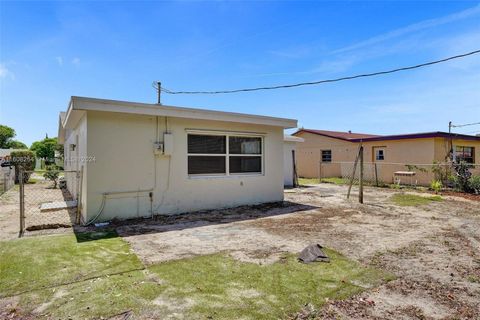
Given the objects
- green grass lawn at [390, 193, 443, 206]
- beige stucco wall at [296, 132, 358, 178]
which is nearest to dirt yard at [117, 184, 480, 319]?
green grass lawn at [390, 193, 443, 206]

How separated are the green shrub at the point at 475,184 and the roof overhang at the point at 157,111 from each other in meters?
9.28

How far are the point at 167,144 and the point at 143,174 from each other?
0.96 meters

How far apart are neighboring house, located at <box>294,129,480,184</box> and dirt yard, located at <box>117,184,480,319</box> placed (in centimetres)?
657

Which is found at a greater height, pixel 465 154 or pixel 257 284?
pixel 465 154

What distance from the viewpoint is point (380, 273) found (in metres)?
3.62

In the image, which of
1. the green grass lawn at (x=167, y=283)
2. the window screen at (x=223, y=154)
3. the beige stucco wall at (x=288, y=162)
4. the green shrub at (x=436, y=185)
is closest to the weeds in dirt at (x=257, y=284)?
the green grass lawn at (x=167, y=283)

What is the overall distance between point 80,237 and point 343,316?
15.6ft

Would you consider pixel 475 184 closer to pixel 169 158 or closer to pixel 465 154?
pixel 465 154

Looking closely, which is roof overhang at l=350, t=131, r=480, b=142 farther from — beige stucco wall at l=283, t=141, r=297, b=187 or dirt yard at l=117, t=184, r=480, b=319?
dirt yard at l=117, t=184, r=480, b=319

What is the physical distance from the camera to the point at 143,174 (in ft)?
22.7

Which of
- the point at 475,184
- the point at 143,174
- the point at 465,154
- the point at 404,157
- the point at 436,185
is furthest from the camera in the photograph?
the point at 465,154

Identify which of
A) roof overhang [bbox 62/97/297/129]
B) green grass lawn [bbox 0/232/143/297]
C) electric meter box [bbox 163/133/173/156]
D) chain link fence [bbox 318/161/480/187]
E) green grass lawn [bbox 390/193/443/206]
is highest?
roof overhang [bbox 62/97/297/129]

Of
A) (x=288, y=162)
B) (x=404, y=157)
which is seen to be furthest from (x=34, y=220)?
(x=404, y=157)

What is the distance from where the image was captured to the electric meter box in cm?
706
